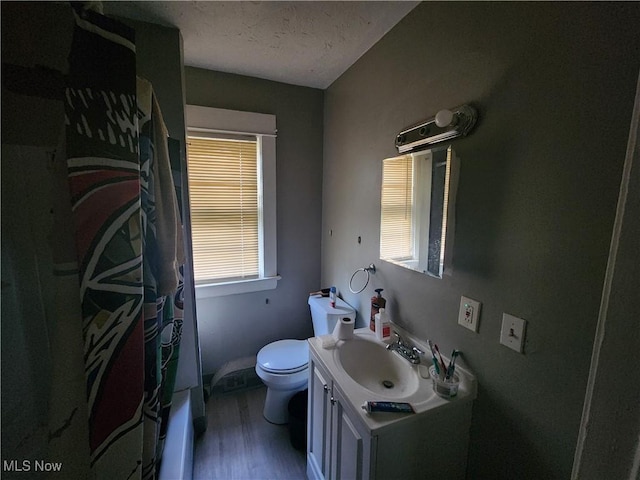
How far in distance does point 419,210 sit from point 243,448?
1.73m

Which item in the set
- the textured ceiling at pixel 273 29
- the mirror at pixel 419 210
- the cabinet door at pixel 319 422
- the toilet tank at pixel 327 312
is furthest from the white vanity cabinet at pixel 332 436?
the textured ceiling at pixel 273 29

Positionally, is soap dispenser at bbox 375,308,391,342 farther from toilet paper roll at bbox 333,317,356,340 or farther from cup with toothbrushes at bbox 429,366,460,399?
cup with toothbrushes at bbox 429,366,460,399

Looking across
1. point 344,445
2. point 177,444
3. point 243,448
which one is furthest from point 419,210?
point 243,448

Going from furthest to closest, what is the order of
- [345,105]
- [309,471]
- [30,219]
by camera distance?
[345,105]
[309,471]
[30,219]

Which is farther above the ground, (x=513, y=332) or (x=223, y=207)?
(x=223, y=207)

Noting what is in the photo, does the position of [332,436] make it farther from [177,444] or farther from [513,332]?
[513,332]

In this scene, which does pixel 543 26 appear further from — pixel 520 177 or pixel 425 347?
pixel 425 347

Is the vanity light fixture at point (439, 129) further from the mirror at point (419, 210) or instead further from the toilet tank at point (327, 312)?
the toilet tank at point (327, 312)

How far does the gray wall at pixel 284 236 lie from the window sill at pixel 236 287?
59 mm

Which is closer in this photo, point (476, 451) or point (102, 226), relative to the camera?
point (102, 226)

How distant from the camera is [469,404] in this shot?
0.99 m

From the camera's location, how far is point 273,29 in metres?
1.33

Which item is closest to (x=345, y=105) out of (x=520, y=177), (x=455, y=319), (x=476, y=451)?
(x=520, y=177)

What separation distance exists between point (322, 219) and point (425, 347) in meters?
1.29
